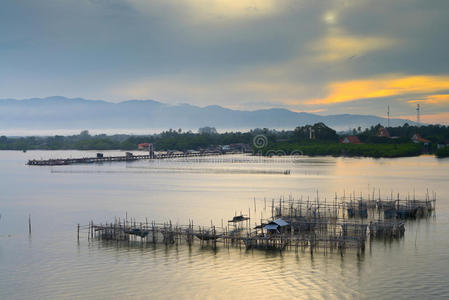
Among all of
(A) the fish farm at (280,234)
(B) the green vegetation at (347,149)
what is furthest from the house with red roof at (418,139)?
(A) the fish farm at (280,234)

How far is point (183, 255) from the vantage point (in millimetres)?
20047

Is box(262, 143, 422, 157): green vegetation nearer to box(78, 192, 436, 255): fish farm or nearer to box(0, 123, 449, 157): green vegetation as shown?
box(0, 123, 449, 157): green vegetation

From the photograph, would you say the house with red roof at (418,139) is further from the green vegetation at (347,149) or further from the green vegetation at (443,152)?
the green vegetation at (443,152)

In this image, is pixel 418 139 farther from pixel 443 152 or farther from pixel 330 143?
pixel 443 152

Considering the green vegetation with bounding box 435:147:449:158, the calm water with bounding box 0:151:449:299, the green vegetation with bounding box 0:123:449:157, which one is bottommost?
the calm water with bounding box 0:151:449:299

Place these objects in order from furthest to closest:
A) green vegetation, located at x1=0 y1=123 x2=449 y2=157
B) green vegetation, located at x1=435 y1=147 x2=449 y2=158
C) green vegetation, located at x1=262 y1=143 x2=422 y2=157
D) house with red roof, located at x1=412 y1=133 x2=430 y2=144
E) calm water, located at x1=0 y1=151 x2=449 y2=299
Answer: house with red roof, located at x1=412 y1=133 x2=430 y2=144 < green vegetation, located at x1=0 y1=123 x2=449 y2=157 < green vegetation, located at x1=262 y1=143 x2=422 y2=157 < green vegetation, located at x1=435 y1=147 x2=449 y2=158 < calm water, located at x1=0 y1=151 x2=449 y2=299

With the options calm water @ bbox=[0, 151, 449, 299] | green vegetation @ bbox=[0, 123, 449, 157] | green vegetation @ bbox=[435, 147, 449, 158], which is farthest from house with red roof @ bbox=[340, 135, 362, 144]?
calm water @ bbox=[0, 151, 449, 299]

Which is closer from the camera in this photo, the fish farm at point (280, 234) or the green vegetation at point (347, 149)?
the fish farm at point (280, 234)

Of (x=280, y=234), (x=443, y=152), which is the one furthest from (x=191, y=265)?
(x=443, y=152)

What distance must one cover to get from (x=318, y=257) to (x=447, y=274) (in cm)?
469

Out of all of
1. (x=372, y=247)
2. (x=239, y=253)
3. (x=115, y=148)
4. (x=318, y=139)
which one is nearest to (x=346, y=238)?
(x=372, y=247)

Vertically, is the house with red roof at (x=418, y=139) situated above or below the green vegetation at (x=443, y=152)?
above

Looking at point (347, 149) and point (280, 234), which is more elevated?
point (347, 149)

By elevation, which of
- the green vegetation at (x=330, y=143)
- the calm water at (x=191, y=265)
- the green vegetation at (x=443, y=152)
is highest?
the green vegetation at (x=330, y=143)
